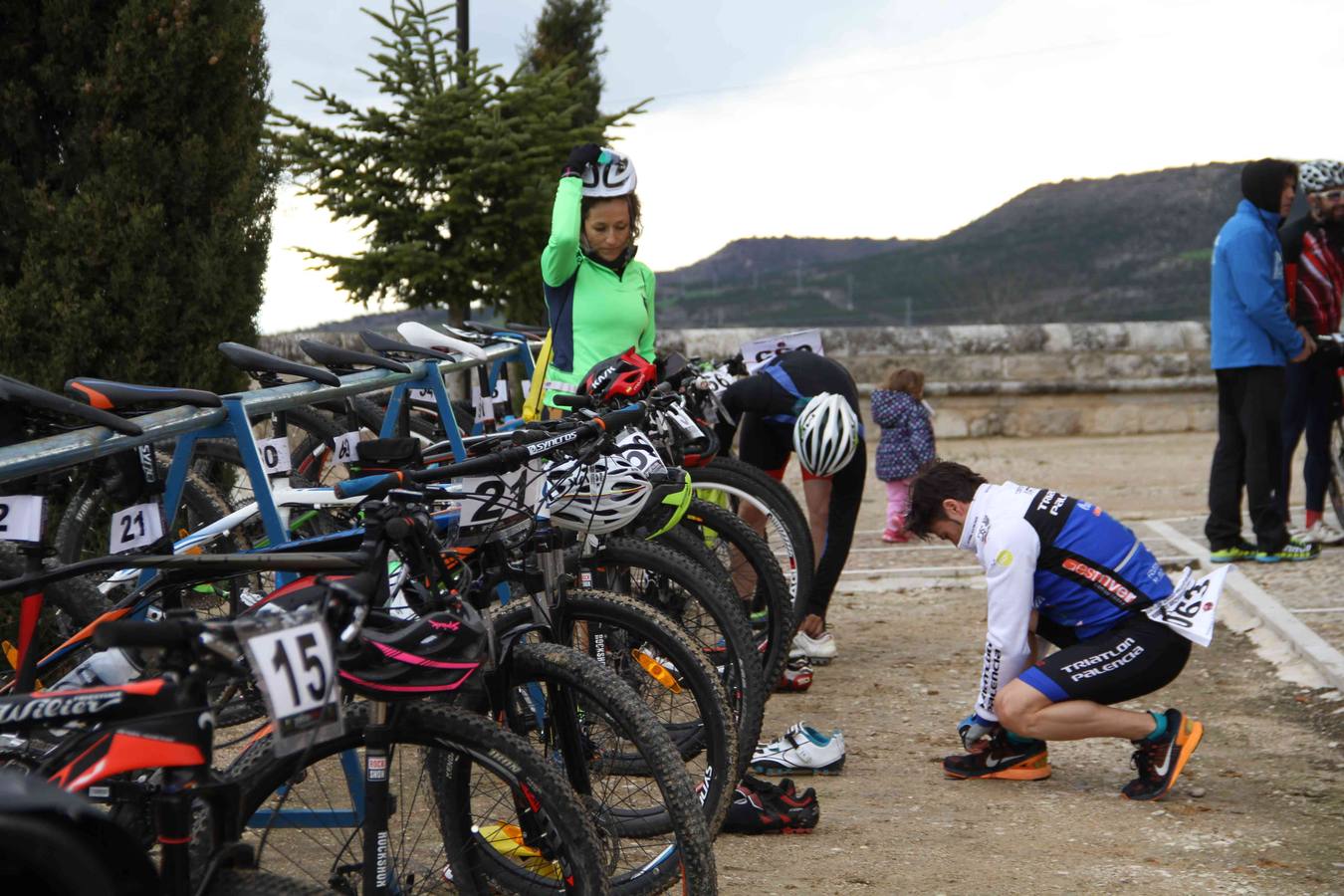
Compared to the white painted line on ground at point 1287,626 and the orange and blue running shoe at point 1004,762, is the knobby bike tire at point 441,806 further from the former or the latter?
the white painted line on ground at point 1287,626

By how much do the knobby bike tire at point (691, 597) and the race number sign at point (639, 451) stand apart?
204 mm

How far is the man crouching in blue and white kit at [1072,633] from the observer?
15.0 feet

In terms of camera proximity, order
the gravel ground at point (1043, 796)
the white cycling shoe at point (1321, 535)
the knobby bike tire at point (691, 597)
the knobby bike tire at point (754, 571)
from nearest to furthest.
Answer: the gravel ground at point (1043, 796)
the knobby bike tire at point (691, 597)
the knobby bike tire at point (754, 571)
the white cycling shoe at point (1321, 535)

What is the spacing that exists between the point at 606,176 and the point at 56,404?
2536 millimetres

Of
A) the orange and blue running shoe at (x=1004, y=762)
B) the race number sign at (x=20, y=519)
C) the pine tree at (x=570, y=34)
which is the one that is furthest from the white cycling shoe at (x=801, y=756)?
the pine tree at (x=570, y=34)

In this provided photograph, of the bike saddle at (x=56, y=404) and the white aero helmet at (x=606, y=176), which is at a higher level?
the white aero helmet at (x=606, y=176)

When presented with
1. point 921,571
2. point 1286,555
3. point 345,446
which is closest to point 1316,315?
point 1286,555

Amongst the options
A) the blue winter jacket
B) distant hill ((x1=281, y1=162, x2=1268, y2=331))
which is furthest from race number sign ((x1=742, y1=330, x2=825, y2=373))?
distant hill ((x1=281, y1=162, x2=1268, y2=331))

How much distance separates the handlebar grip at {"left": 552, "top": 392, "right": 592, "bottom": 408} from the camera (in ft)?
13.1

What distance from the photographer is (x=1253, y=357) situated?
25.9ft

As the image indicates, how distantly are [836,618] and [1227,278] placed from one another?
8.97ft

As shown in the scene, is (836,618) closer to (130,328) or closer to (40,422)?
(130,328)

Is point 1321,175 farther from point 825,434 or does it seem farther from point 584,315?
point 584,315

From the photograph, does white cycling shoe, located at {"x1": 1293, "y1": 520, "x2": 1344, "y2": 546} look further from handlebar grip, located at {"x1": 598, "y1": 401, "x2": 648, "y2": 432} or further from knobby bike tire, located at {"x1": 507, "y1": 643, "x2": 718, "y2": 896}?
knobby bike tire, located at {"x1": 507, "y1": 643, "x2": 718, "y2": 896}
